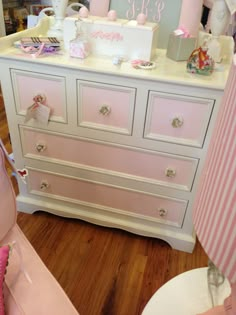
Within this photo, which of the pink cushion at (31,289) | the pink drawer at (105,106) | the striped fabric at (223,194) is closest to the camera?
the striped fabric at (223,194)

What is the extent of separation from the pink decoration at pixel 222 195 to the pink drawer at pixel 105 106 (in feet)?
2.45

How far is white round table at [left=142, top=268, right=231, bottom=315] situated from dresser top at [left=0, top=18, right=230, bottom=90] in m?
0.67

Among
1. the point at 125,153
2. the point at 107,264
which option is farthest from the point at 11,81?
the point at 107,264

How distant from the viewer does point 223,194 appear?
0.41 meters

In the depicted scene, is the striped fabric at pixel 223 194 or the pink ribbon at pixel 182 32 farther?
the pink ribbon at pixel 182 32

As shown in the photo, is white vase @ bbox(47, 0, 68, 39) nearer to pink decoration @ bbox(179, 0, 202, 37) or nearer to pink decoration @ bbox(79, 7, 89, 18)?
pink decoration @ bbox(79, 7, 89, 18)

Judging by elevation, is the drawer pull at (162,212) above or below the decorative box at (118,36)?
below

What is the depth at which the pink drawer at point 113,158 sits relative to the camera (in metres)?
1.28

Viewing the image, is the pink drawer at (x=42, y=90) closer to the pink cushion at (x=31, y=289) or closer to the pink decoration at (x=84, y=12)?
the pink decoration at (x=84, y=12)

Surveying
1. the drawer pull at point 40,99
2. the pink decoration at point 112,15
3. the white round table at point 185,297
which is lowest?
the white round table at point 185,297

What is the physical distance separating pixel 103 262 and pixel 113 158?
1.79 ft

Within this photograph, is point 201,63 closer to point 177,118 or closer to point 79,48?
point 177,118

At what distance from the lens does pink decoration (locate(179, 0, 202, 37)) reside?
49.4 inches

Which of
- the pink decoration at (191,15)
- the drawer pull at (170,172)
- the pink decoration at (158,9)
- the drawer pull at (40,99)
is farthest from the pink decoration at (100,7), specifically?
the drawer pull at (170,172)
